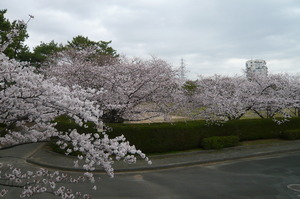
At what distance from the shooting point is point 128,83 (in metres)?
11.8

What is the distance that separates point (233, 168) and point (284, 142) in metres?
6.96

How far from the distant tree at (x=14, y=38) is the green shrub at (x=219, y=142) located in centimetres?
1050

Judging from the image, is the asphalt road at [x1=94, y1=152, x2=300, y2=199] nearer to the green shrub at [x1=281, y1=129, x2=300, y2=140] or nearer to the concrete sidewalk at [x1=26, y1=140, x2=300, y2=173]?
the concrete sidewalk at [x1=26, y1=140, x2=300, y2=173]

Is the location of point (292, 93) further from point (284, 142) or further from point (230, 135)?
point (230, 135)

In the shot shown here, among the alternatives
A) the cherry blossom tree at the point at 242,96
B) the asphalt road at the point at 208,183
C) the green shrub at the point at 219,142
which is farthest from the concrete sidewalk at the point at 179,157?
the cherry blossom tree at the point at 242,96

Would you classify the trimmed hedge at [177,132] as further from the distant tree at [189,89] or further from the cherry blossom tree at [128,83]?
the distant tree at [189,89]

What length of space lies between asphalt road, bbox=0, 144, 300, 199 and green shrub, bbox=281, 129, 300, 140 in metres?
5.26

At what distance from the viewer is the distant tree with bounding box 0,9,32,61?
4027 mm

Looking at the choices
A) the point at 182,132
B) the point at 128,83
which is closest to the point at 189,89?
the point at 182,132

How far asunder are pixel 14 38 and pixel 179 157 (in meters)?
9.47

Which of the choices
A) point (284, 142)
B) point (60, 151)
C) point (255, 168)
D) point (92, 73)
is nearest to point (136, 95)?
point (92, 73)

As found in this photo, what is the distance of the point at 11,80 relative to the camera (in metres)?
3.80

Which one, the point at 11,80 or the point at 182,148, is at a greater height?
the point at 11,80

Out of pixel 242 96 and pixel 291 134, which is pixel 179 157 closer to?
pixel 242 96
